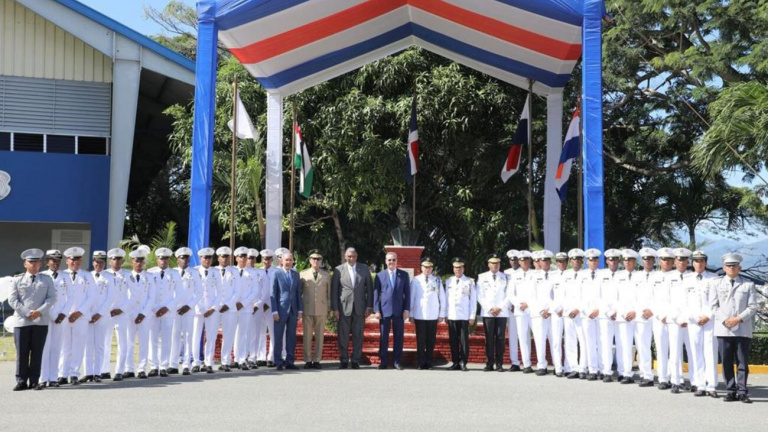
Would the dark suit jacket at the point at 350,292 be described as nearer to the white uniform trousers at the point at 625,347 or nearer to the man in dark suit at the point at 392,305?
the man in dark suit at the point at 392,305

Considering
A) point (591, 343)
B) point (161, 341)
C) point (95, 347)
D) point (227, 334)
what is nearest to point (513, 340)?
point (591, 343)

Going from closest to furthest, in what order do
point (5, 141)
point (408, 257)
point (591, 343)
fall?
point (591, 343) < point (408, 257) < point (5, 141)

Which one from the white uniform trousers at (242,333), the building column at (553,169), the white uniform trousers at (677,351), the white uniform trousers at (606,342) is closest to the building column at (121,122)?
the building column at (553,169)

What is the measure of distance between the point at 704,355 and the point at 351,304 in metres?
4.44

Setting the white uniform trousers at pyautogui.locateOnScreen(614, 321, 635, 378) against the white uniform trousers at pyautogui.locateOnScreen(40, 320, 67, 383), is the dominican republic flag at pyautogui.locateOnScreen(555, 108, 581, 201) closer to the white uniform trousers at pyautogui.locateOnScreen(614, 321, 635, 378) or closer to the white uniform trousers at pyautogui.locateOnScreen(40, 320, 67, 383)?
the white uniform trousers at pyautogui.locateOnScreen(614, 321, 635, 378)

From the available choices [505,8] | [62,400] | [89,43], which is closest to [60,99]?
[89,43]

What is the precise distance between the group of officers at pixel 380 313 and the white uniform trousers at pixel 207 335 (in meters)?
0.02

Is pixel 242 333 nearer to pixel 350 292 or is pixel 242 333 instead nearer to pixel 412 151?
pixel 350 292

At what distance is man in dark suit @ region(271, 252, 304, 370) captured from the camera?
1194cm

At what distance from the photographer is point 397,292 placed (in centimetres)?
1230

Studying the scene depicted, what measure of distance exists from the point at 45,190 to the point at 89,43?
10.8 feet

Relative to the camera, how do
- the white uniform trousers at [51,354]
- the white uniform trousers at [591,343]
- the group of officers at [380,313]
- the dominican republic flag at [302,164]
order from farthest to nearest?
the dominican republic flag at [302,164] → the white uniform trousers at [591,343] → the white uniform trousers at [51,354] → the group of officers at [380,313]

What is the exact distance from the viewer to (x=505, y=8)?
13859 millimetres

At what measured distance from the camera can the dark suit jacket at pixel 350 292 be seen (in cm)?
1224
